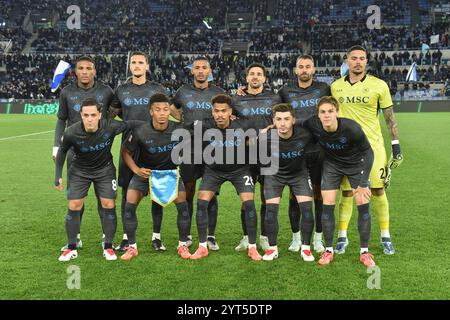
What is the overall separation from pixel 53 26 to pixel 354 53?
149 feet

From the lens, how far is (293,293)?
15.0ft

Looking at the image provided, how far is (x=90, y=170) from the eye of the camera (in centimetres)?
585

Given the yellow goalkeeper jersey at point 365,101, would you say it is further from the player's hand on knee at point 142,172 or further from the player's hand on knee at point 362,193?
the player's hand on knee at point 142,172

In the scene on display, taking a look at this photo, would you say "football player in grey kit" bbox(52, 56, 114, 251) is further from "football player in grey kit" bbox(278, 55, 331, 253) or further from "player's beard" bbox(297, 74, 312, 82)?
"player's beard" bbox(297, 74, 312, 82)

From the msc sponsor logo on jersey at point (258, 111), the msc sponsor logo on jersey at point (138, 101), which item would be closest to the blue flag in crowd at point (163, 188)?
the msc sponsor logo on jersey at point (138, 101)

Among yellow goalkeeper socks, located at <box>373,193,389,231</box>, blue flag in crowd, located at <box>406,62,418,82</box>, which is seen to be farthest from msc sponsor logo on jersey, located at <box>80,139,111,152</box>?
blue flag in crowd, located at <box>406,62,418,82</box>

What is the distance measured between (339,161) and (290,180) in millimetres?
555

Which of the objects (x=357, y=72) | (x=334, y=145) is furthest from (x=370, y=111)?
(x=334, y=145)

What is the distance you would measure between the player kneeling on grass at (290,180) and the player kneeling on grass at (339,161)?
6.2 inches

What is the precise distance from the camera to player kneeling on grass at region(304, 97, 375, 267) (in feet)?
17.8

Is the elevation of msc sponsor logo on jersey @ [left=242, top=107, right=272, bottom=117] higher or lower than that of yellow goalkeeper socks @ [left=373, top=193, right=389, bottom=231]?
higher

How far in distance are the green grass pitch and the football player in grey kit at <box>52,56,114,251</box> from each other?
79 cm

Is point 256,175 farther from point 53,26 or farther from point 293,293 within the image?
point 53,26

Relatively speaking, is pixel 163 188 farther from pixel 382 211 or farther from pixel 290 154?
pixel 382 211
